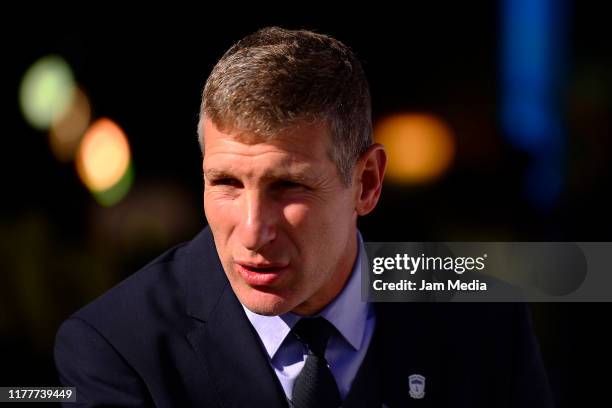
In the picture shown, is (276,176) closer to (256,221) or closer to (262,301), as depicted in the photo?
(256,221)

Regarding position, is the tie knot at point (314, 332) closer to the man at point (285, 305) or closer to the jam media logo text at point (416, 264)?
the man at point (285, 305)

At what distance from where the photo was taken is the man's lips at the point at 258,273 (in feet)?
6.86

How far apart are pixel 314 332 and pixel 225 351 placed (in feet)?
0.94

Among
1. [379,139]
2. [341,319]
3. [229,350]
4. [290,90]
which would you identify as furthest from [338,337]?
[379,139]

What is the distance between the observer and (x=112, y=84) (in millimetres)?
4582

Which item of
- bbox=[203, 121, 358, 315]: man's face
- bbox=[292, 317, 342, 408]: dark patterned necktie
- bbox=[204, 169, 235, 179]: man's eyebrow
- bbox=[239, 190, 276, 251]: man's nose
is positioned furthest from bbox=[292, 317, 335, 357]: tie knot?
bbox=[204, 169, 235, 179]: man's eyebrow

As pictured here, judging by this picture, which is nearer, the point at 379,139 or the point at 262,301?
the point at 262,301

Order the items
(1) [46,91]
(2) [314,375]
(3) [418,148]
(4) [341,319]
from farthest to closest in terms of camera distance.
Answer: (3) [418,148], (1) [46,91], (4) [341,319], (2) [314,375]

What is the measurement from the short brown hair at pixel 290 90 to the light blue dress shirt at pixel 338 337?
454 millimetres

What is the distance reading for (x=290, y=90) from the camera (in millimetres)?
2088

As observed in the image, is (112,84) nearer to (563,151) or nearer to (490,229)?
(490,229)

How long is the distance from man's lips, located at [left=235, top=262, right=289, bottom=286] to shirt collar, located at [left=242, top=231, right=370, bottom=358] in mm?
358

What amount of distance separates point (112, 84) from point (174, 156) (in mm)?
559

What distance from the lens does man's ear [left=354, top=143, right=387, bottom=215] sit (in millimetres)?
2348
